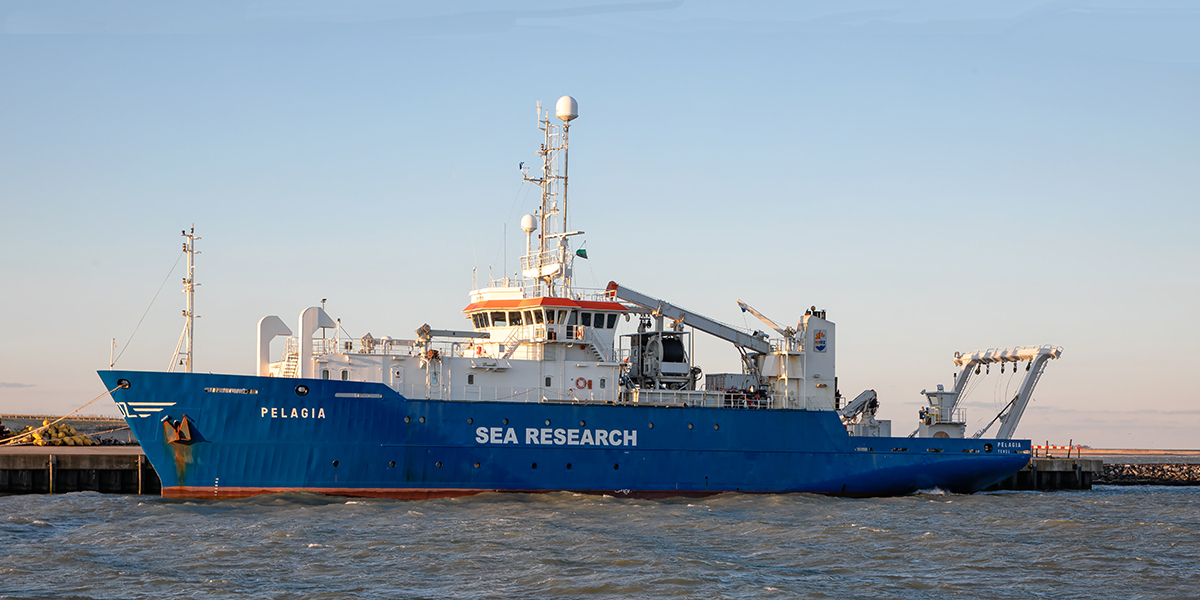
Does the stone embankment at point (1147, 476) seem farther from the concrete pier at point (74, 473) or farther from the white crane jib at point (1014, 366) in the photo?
the concrete pier at point (74, 473)

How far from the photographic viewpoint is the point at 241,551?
16906 millimetres

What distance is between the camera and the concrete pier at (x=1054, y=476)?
36562mm

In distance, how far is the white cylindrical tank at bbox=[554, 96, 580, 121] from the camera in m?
28.6

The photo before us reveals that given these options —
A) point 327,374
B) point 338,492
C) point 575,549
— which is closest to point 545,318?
point 327,374

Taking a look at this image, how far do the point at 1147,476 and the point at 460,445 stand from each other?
32629mm

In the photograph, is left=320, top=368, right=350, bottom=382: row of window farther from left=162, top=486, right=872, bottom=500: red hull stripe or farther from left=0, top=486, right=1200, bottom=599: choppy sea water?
left=0, top=486, right=1200, bottom=599: choppy sea water

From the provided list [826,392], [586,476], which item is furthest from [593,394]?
[826,392]

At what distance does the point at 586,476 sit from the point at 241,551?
9.95m

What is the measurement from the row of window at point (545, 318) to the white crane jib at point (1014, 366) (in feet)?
36.1

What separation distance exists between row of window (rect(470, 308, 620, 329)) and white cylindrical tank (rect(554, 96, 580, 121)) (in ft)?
18.7

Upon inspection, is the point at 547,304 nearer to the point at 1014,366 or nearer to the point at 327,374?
the point at 327,374

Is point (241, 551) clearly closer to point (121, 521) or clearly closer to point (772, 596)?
point (121, 521)

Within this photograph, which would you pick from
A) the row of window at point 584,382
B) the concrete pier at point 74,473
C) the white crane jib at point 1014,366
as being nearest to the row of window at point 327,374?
the row of window at point 584,382

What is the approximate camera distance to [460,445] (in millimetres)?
24266
